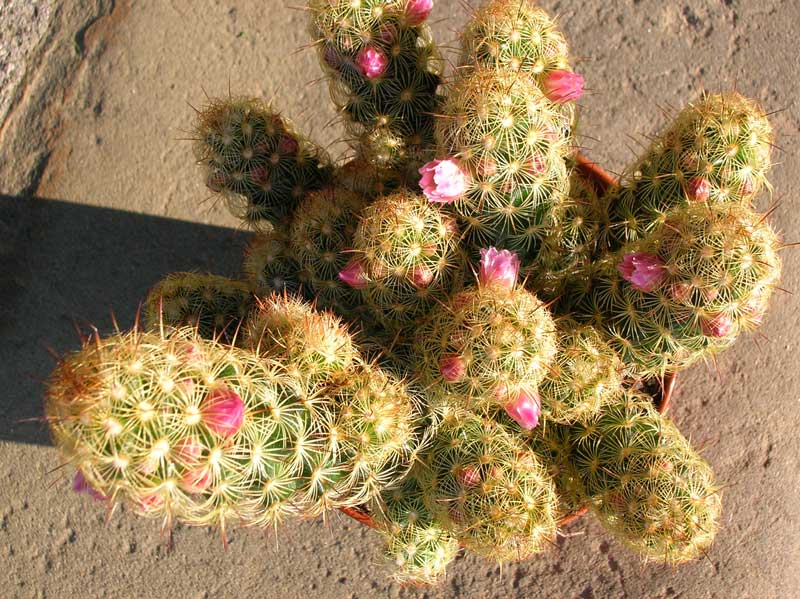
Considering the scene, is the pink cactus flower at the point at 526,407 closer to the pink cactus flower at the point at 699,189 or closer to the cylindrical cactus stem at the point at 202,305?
the pink cactus flower at the point at 699,189

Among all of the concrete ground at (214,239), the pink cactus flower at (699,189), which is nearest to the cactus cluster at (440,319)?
the pink cactus flower at (699,189)

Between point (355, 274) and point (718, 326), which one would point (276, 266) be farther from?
point (718, 326)

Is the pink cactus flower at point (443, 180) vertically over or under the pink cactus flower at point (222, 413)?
over

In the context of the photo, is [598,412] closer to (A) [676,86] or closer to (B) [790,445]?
(B) [790,445]

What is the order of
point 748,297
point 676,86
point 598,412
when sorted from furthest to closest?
point 676,86, point 598,412, point 748,297

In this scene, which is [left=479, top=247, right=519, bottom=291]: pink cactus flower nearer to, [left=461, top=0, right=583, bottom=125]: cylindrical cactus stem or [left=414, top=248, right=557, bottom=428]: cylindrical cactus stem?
[left=414, top=248, right=557, bottom=428]: cylindrical cactus stem

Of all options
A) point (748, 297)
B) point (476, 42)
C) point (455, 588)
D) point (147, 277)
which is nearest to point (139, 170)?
point (147, 277)

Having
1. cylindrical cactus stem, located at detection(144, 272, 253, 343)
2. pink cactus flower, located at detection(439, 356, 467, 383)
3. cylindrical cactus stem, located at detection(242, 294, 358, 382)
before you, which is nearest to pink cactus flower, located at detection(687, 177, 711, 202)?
pink cactus flower, located at detection(439, 356, 467, 383)
